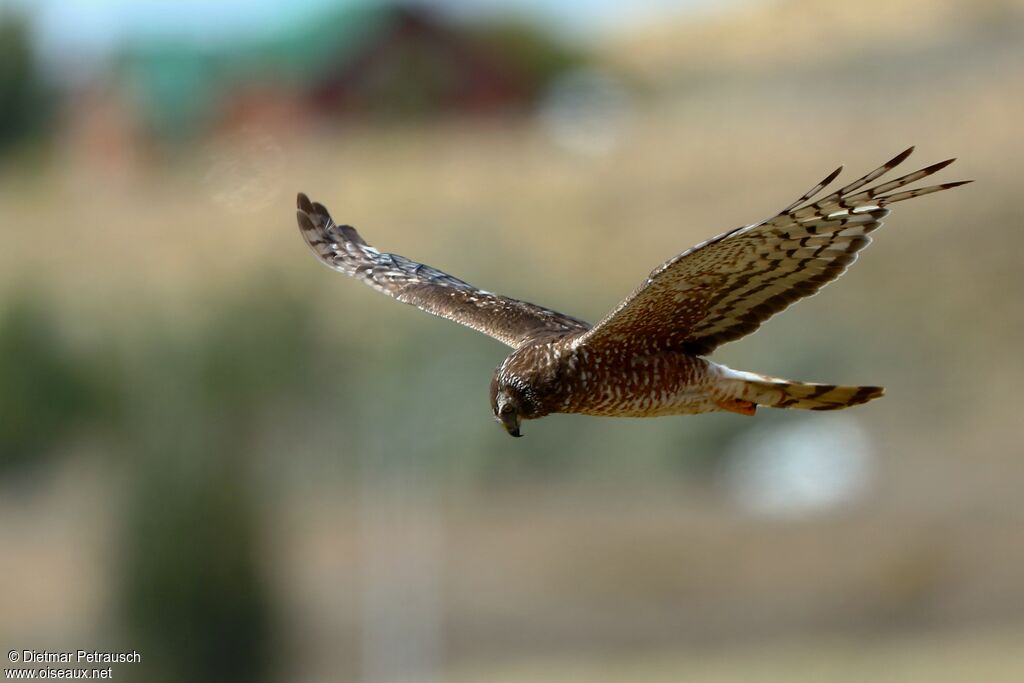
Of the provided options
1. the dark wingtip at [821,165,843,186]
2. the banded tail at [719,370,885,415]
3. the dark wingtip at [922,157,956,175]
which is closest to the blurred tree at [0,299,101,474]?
the banded tail at [719,370,885,415]

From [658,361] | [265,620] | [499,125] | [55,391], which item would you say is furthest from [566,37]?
[658,361]

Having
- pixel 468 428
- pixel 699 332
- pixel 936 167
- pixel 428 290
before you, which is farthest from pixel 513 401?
pixel 468 428

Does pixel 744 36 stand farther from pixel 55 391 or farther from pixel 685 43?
pixel 55 391

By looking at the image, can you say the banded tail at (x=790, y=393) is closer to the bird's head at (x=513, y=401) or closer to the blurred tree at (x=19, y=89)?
the bird's head at (x=513, y=401)

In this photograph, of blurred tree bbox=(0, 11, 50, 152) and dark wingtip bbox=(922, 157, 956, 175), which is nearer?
dark wingtip bbox=(922, 157, 956, 175)

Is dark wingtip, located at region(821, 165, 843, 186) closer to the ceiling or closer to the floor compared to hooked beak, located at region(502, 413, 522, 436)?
closer to the ceiling

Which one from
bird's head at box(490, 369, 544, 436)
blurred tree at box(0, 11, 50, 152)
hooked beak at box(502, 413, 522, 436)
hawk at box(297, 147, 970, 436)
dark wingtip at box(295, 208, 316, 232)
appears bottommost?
hooked beak at box(502, 413, 522, 436)

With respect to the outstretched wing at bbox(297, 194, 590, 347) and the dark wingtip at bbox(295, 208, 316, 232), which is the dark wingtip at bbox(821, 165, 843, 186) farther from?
the dark wingtip at bbox(295, 208, 316, 232)

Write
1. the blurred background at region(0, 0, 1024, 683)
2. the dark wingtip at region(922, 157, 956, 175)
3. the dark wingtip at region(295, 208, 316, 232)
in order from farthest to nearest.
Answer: the blurred background at region(0, 0, 1024, 683) → the dark wingtip at region(295, 208, 316, 232) → the dark wingtip at region(922, 157, 956, 175)

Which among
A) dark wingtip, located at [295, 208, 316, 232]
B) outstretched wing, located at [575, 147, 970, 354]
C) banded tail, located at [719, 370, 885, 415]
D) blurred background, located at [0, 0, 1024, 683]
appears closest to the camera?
outstretched wing, located at [575, 147, 970, 354]
